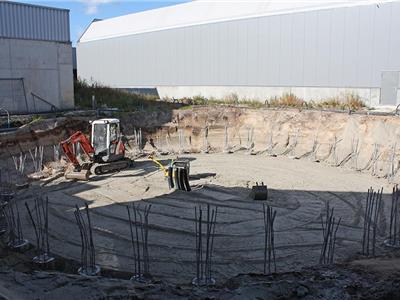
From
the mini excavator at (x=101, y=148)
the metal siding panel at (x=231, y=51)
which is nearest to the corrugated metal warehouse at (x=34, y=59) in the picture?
the mini excavator at (x=101, y=148)

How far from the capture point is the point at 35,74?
82.2 ft

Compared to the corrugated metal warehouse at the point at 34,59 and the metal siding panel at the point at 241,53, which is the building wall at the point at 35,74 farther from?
the metal siding panel at the point at 241,53

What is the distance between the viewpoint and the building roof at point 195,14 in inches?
→ 1130

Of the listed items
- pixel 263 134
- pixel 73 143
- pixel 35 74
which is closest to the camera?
pixel 73 143

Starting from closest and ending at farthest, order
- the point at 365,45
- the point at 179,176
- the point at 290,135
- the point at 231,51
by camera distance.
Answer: the point at 179,176 → the point at 290,135 → the point at 365,45 → the point at 231,51

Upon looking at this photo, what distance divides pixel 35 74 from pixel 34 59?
0.80 meters

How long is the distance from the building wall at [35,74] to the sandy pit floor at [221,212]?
800 cm

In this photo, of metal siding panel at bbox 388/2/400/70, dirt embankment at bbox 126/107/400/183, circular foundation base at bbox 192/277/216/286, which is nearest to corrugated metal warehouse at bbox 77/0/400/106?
metal siding panel at bbox 388/2/400/70

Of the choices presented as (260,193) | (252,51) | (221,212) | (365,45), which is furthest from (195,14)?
(221,212)

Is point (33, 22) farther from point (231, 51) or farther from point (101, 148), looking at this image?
point (231, 51)

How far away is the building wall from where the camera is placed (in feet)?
77.8

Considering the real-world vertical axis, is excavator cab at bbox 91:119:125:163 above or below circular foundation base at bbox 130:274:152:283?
above

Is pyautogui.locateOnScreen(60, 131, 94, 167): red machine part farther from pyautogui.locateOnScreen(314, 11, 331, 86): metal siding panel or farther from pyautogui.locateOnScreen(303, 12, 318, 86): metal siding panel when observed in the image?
pyautogui.locateOnScreen(314, 11, 331, 86): metal siding panel

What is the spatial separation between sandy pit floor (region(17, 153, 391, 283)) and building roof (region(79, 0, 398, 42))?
39.5 feet
